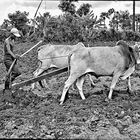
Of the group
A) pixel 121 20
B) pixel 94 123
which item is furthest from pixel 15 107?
pixel 121 20

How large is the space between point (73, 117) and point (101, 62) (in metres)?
1.63

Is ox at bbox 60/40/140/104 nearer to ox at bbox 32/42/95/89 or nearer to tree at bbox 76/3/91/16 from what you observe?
ox at bbox 32/42/95/89

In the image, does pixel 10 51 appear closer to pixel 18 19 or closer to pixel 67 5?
pixel 67 5

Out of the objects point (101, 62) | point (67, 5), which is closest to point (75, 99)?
point (101, 62)

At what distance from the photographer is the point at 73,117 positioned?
18.5 ft

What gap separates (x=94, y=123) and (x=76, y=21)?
18.8 m

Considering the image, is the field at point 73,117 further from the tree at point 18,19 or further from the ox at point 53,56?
the tree at point 18,19

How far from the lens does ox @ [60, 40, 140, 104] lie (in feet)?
21.7

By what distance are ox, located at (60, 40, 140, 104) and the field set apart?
39 centimetres

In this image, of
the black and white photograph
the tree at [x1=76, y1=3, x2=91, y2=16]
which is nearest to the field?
the black and white photograph

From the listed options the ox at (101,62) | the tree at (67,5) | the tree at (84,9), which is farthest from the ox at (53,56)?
the tree at (84,9)

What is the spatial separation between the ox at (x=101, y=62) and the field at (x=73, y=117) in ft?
1.27

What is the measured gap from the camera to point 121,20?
4319 centimetres

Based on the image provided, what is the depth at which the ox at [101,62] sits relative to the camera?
6.63m
